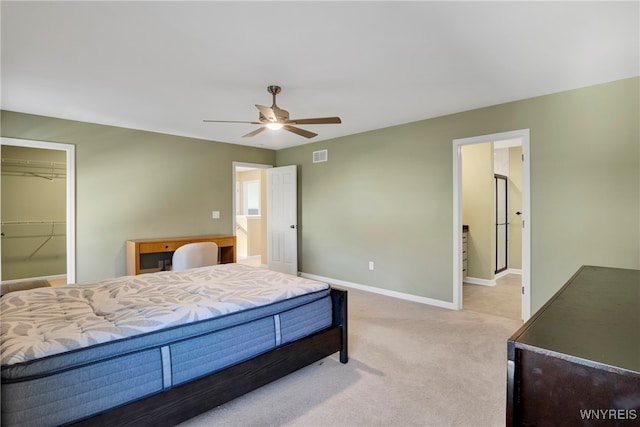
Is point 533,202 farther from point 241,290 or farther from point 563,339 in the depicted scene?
point 241,290

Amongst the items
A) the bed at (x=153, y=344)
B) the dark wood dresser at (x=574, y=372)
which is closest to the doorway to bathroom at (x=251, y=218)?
the bed at (x=153, y=344)

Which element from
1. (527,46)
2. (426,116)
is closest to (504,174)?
(426,116)

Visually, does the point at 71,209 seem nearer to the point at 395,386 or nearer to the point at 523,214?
the point at 395,386

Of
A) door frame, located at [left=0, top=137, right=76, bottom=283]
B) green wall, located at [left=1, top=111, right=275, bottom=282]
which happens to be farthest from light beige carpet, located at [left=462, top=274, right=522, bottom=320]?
door frame, located at [left=0, top=137, right=76, bottom=283]

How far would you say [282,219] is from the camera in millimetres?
5809

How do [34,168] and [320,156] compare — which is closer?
[34,168]

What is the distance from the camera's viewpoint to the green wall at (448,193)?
289 cm

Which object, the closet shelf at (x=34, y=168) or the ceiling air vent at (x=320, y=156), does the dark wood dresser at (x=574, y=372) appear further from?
the closet shelf at (x=34, y=168)

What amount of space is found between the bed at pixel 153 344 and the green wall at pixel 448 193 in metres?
2.12

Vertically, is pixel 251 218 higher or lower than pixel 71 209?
lower

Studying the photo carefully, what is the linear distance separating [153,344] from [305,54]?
85.4 inches

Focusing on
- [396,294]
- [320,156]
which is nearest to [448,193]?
[396,294]

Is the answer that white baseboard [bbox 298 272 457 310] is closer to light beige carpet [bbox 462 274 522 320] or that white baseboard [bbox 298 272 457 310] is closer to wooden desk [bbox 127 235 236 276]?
light beige carpet [bbox 462 274 522 320]

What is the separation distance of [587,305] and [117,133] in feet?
17.0
